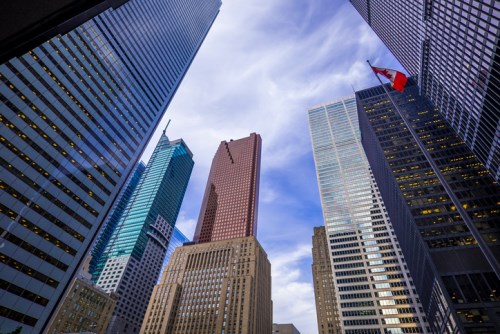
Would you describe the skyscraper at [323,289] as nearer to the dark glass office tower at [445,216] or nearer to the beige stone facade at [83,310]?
the dark glass office tower at [445,216]

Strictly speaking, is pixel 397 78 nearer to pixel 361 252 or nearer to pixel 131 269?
pixel 361 252

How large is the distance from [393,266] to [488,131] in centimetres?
8036

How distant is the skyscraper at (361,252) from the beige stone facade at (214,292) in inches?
1618

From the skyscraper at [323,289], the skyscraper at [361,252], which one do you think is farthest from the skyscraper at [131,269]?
the skyscraper at [361,252]

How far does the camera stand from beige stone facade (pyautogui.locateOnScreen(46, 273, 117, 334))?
91.9 meters

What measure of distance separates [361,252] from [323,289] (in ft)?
140

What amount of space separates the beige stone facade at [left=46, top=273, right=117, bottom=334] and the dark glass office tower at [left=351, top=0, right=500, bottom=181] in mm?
133598

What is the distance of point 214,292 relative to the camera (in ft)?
449

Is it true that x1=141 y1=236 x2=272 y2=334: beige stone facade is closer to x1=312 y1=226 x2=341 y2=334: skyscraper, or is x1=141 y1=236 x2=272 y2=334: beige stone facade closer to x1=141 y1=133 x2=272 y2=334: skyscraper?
x1=141 y1=133 x2=272 y2=334: skyscraper

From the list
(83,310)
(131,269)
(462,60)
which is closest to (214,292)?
(83,310)

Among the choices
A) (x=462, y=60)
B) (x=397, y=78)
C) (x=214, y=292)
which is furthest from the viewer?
(x=214, y=292)

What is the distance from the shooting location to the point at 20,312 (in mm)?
47156

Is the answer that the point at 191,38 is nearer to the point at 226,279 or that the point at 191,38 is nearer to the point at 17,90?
the point at 17,90

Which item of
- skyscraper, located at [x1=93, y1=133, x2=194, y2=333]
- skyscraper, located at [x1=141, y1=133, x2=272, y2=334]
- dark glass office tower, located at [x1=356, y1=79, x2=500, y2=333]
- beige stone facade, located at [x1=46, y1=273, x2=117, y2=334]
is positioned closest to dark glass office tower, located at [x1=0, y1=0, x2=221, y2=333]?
beige stone facade, located at [x1=46, y1=273, x2=117, y2=334]
